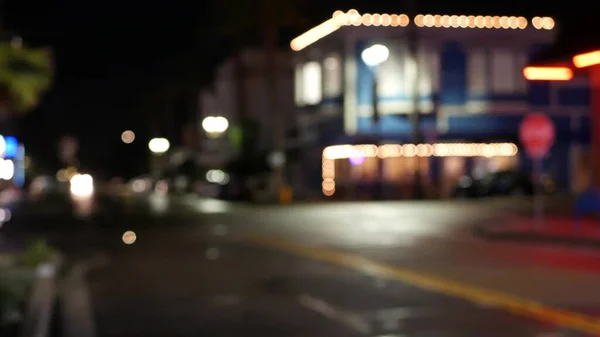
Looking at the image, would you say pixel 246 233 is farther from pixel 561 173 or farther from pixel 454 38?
pixel 561 173

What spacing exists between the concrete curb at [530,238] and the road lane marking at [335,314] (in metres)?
10.1

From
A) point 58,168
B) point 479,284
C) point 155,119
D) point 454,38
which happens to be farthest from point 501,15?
point 58,168

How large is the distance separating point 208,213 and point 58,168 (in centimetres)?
14240

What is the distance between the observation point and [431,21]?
54469 mm

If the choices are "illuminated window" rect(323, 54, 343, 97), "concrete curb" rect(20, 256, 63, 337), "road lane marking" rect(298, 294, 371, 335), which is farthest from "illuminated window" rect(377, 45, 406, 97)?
"road lane marking" rect(298, 294, 371, 335)

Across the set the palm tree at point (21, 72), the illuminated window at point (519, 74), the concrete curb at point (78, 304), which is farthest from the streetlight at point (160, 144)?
the palm tree at point (21, 72)

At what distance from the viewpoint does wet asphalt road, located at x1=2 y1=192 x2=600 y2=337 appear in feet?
39.3

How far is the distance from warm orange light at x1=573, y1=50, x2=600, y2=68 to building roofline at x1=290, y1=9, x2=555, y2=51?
3254 cm

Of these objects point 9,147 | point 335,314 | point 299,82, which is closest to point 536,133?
point 9,147

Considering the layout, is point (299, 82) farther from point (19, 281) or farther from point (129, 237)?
point (19, 281)

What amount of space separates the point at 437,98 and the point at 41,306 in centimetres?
4405

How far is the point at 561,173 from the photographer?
57.7m

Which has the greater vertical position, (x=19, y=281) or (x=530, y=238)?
(x=19, y=281)

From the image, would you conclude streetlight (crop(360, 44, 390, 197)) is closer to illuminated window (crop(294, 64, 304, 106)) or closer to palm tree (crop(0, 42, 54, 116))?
illuminated window (crop(294, 64, 304, 106))
